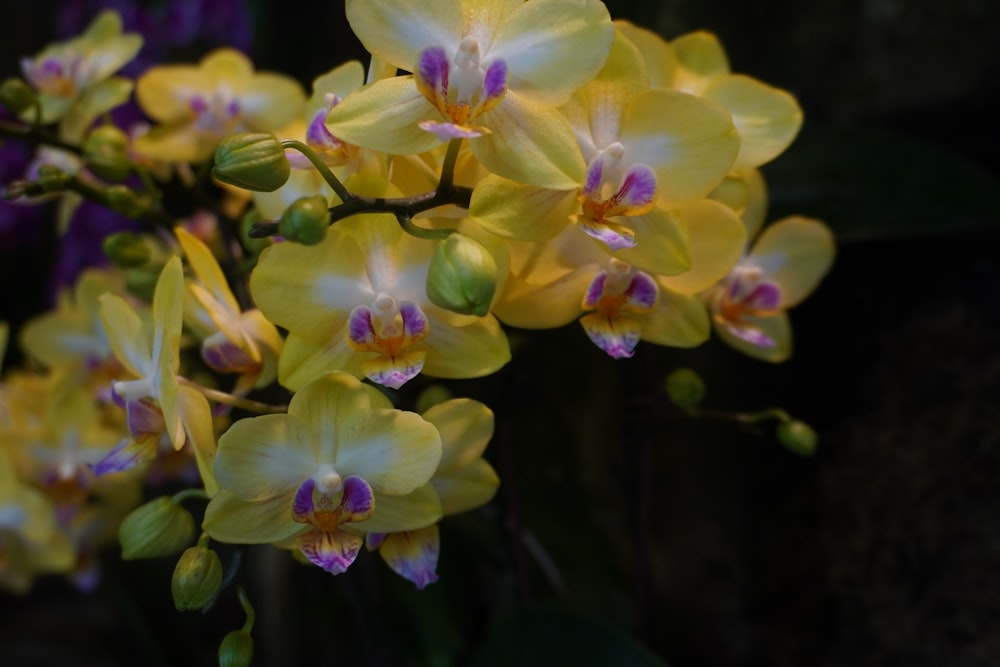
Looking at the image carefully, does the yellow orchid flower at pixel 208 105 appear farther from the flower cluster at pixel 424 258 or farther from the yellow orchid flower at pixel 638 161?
the yellow orchid flower at pixel 638 161

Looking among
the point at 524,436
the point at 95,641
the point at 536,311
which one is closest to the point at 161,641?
the point at 95,641

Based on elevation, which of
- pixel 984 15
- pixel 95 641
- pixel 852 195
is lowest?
pixel 95 641

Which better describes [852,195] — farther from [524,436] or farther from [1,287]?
[1,287]

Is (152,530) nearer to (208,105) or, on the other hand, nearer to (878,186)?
(208,105)

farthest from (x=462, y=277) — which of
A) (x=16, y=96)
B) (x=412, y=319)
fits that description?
(x=16, y=96)

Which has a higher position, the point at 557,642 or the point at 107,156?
the point at 107,156
